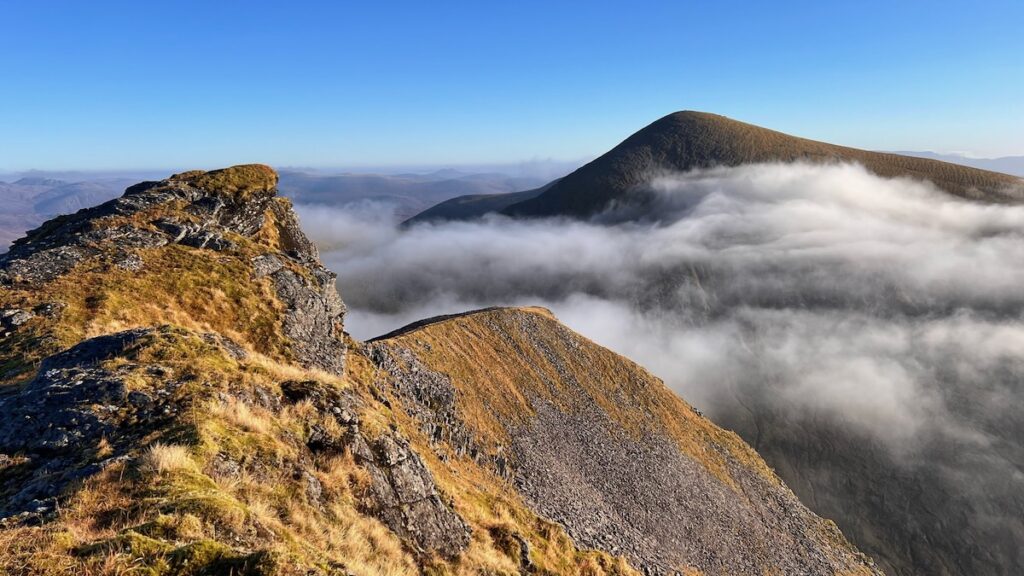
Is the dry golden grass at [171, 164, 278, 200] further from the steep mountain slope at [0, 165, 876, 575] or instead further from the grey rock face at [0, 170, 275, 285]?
the grey rock face at [0, 170, 275, 285]

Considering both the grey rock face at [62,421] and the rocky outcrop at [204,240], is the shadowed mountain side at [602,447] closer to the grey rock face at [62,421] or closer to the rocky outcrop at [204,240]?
the rocky outcrop at [204,240]

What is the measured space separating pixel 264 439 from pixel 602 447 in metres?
57.2

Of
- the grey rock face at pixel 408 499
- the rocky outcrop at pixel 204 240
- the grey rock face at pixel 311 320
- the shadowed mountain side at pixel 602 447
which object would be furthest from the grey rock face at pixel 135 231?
the grey rock face at pixel 408 499

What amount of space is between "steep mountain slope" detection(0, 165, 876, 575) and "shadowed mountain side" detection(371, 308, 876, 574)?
41cm

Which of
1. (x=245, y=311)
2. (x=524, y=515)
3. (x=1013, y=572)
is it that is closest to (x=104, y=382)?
(x=245, y=311)

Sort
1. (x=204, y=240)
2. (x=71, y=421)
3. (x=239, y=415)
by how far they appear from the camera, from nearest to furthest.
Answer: (x=71, y=421) < (x=239, y=415) < (x=204, y=240)

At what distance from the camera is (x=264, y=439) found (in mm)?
14375

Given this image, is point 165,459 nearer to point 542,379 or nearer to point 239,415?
point 239,415

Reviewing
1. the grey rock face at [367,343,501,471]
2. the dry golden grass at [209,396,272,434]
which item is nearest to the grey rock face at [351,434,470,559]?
the dry golden grass at [209,396,272,434]

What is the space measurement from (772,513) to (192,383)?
3224 inches

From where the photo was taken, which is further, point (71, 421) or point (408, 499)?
point (408, 499)

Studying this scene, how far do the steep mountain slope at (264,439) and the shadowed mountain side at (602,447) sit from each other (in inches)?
16.2

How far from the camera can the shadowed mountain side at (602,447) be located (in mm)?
49250

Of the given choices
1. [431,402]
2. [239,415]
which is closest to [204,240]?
[239,415]
